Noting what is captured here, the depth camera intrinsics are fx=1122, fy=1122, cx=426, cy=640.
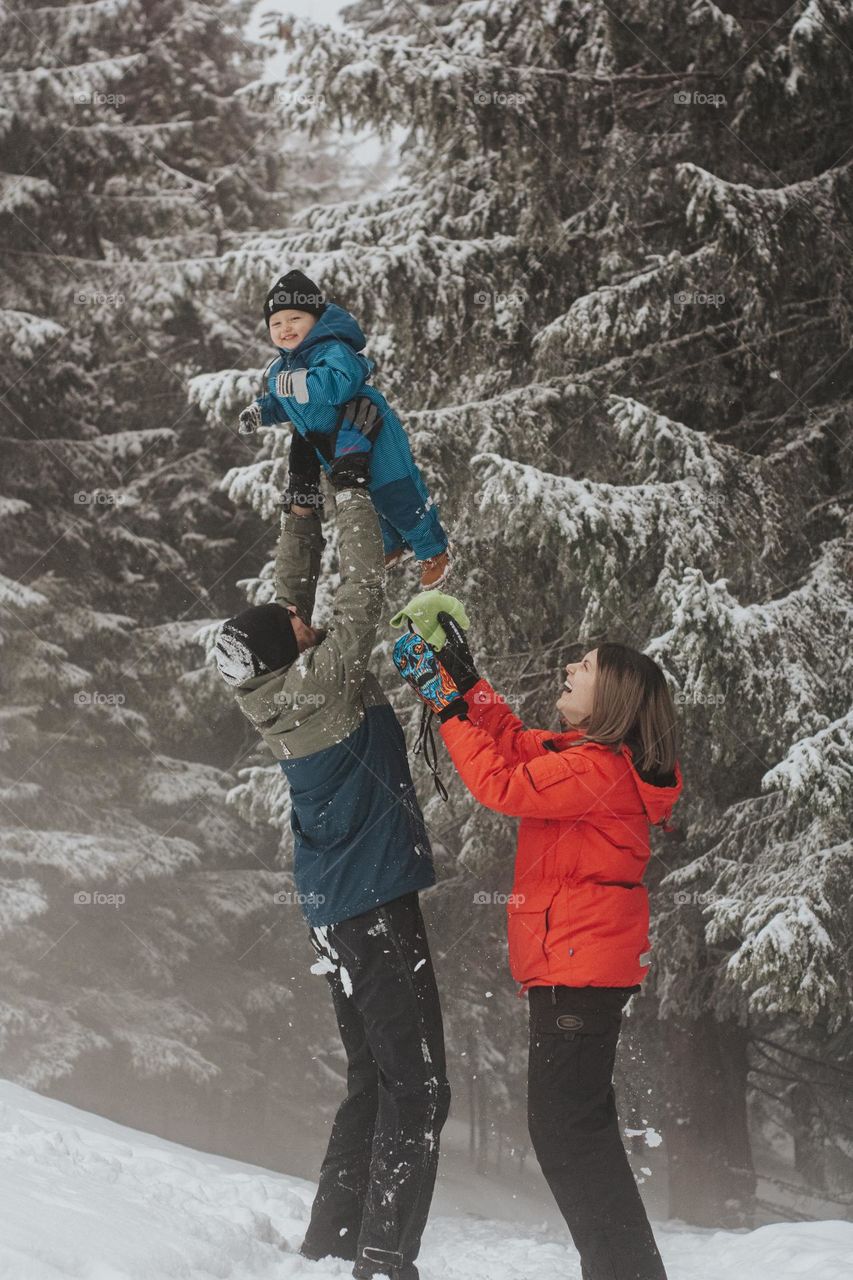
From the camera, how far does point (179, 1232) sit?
10.3ft

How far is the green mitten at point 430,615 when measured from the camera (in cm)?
334

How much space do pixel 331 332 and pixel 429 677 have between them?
1.17 metres

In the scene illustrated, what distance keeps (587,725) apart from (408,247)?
474 centimetres

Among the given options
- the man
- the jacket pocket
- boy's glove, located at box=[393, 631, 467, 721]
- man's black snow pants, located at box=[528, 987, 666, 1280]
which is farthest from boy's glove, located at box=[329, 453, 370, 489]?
man's black snow pants, located at box=[528, 987, 666, 1280]

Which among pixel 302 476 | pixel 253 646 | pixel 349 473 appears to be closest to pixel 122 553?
pixel 302 476

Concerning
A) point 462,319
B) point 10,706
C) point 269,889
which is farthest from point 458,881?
point 462,319

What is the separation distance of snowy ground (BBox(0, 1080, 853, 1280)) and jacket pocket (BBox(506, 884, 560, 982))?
1003 millimetres

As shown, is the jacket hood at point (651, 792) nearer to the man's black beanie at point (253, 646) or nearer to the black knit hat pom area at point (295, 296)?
the man's black beanie at point (253, 646)

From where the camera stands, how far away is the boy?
3.40 meters

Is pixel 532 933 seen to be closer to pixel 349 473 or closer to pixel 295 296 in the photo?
pixel 349 473

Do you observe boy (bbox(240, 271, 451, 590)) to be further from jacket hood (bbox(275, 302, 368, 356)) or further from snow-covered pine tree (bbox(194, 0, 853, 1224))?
snow-covered pine tree (bbox(194, 0, 853, 1224))

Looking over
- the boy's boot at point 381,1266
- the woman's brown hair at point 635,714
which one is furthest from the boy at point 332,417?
the boy's boot at point 381,1266

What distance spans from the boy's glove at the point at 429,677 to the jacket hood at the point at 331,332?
3.35ft

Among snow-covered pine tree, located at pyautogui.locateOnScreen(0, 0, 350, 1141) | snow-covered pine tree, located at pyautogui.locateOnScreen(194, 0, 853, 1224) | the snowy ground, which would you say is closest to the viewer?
the snowy ground
